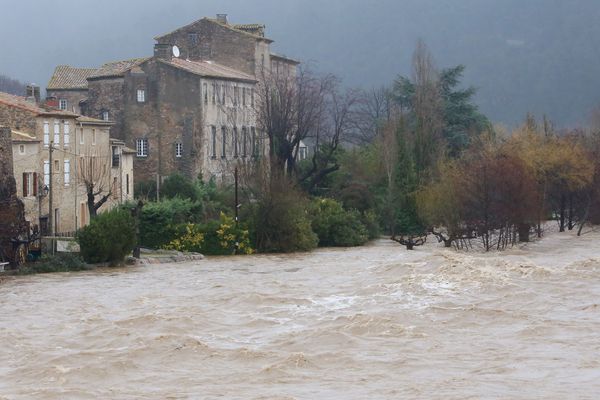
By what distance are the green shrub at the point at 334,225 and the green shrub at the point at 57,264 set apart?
48.9 ft

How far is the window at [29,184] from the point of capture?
168 feet

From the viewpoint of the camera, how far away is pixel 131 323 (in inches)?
1175

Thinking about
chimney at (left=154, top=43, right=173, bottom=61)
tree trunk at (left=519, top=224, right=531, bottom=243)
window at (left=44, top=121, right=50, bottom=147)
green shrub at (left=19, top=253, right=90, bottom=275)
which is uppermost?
chimney at (left=154, top=43, right=173, bottom=61)

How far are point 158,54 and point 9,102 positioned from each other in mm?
18718

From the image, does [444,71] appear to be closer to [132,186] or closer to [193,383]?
[132,186]

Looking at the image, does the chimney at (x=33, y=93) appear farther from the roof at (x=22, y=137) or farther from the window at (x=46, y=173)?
the roof at (x=22, y=137)

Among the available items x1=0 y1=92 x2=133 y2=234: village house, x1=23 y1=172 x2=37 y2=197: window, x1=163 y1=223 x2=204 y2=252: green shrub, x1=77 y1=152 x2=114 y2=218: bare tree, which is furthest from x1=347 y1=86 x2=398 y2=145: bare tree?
x1=23 y1=172 x2=37 y2=197: window

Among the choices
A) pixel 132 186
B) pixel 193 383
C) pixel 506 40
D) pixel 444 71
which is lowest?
pixel 193 383

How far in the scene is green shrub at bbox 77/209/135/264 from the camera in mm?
46969

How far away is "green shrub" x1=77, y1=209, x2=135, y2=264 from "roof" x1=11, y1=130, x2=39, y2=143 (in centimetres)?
591

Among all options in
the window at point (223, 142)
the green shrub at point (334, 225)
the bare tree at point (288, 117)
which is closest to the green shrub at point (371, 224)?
the green shrub at point (334, 225)

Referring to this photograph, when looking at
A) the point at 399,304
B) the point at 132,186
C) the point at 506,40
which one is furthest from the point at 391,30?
the point at 399,304

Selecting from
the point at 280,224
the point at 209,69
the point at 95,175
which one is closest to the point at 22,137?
the point at 95,175

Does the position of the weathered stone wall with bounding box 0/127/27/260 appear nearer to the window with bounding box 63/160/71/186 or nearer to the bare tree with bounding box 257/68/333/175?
the window with bounding box 63/160/71/186
